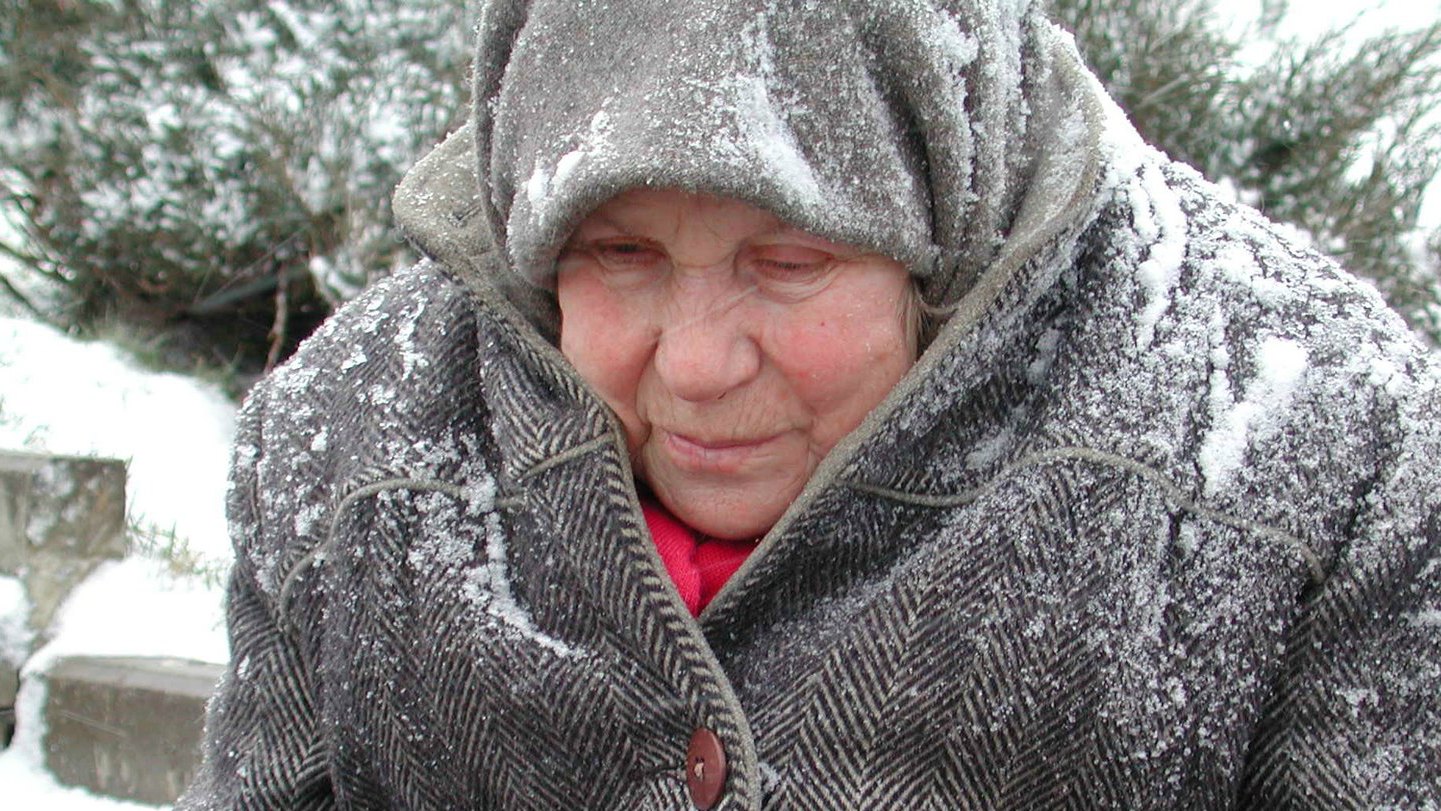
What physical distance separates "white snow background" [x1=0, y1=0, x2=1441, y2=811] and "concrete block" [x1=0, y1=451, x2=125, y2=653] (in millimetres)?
43

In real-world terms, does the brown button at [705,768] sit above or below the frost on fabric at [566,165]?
below

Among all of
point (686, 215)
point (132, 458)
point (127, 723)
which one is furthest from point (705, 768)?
point (132, 458)

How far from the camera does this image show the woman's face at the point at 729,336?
4.75ft

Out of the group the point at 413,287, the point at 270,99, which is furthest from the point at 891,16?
the point at 270,99

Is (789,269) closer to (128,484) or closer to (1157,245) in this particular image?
(1157,245)

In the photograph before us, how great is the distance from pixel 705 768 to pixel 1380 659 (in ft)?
2.21

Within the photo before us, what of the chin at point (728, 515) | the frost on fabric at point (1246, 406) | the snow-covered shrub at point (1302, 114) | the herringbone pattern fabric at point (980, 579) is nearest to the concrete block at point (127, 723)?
the herringbone pattern fabric at point (980, 579)

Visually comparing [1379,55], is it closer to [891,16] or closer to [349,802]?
[891,16]

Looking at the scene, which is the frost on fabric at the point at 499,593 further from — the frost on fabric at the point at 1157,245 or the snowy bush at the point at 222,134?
the snowy bush at the point at 222,134

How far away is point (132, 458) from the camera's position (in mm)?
4020

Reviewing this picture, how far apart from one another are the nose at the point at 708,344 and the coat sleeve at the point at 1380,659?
60 cm

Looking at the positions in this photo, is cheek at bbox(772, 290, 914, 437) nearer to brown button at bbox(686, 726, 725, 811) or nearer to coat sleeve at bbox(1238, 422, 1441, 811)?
brown button at bbox(686, 726, 725, 811)

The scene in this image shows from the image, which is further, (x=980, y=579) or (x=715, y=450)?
(x=715, y=450)

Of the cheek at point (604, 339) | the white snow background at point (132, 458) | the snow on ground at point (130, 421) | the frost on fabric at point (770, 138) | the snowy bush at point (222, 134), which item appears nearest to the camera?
the frost on fabric at point (770, 138)
